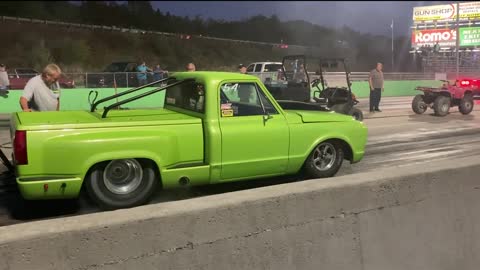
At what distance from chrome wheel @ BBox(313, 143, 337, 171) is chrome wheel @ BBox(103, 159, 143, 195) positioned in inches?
91.2

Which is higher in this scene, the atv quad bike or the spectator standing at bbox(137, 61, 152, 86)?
the spectator standing at bbox(137, 61, 152, 86)

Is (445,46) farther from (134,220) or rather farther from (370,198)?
(134,220)

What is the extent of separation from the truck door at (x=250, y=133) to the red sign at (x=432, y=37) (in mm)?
14780

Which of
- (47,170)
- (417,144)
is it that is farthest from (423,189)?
(417,144)

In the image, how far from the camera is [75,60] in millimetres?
26891

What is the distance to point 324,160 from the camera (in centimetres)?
628

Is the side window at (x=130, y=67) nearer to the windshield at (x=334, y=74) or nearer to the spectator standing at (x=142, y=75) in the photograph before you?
the spectator standing at (x=142, y=75)

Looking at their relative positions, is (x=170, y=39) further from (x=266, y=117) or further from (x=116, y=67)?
(x=266, y=117)

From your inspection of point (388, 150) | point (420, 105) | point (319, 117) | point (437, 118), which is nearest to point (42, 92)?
point (319, 117)

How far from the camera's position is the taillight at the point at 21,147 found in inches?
171

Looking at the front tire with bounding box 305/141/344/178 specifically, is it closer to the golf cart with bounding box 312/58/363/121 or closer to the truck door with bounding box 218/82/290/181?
the truck door with bounding box 218/82/290/181

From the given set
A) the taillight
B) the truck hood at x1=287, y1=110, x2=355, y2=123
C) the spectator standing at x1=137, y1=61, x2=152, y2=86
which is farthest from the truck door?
the spectator standing at x1=137, y1=61, x2=152, y2=86

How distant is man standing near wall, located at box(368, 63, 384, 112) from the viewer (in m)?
17.1

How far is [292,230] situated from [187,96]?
329 centimetres
